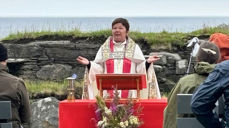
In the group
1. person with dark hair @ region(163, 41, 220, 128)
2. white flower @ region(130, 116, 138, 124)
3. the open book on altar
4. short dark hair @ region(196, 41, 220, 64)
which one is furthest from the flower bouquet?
short dark hair @ region(196, 41, 220, 64)

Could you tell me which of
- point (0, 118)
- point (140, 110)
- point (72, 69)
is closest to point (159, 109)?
point (140, 110)

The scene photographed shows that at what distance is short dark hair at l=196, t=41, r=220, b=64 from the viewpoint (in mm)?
4941

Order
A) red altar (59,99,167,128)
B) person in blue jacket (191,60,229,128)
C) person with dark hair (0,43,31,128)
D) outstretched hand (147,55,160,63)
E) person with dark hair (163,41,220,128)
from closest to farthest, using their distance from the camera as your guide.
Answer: person in blue jacket (191,60,229,128) → person with dark hair (163,41,220,128) → person with dark hair (0,43,31,128) → red altar (59,99,167,128) → outstretched hand (147,55,160,63)

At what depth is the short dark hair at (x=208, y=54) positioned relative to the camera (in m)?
4.94

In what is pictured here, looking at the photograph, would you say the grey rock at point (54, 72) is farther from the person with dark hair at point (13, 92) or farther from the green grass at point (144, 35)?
the person with dark hair at point (13, 92)

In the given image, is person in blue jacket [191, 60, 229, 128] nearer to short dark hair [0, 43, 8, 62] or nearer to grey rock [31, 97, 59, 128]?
short dark hair [0, 43, 8, 62]

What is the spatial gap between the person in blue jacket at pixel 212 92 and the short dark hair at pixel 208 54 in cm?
99

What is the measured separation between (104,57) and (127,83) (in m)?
1.42

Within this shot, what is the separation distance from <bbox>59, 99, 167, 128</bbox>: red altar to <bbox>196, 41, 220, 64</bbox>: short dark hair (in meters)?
2.13

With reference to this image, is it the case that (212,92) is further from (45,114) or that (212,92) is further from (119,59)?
(45,114)

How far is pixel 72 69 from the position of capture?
40.5ft

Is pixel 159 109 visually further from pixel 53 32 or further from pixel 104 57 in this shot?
pixel 53 32

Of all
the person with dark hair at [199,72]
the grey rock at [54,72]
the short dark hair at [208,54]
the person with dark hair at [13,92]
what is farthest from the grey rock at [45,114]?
the short dark hair at [208,54]

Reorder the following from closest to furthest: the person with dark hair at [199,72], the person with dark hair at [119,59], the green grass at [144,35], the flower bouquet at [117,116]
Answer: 1. the person with dark hair at [199,72]
2. the flower bouquet at [117,116]
3. the person with dark hair at [119,59]
4. the green grass at [144,35]
